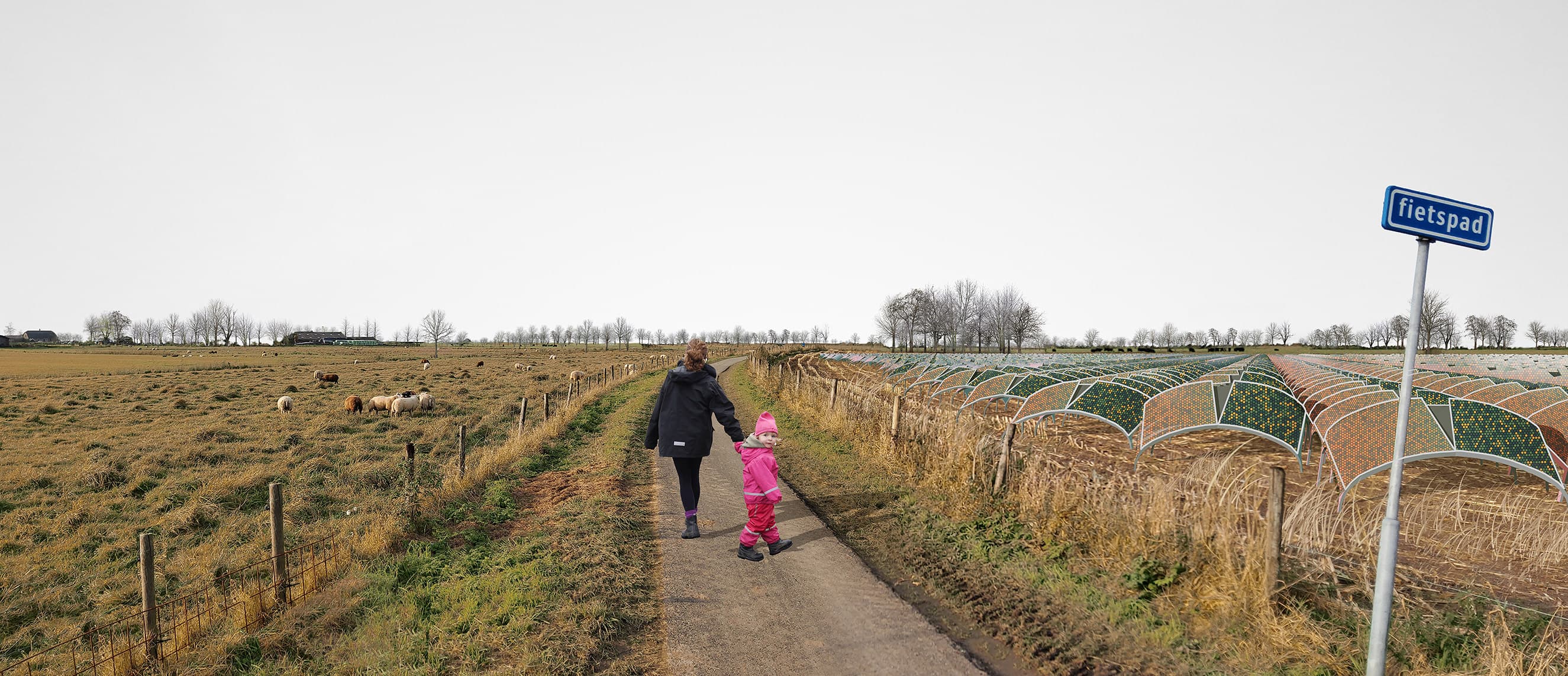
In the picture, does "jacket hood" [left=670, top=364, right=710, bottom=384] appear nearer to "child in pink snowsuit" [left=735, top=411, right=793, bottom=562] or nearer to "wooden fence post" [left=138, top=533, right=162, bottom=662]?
"child in pink snowsuit" [left=735, top=411, right=793, bottom=562]

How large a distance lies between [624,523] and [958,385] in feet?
60.6

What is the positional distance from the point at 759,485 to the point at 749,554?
80cm

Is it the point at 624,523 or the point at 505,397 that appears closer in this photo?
the point at 624,523

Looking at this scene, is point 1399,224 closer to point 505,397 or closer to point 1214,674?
point 1214,674

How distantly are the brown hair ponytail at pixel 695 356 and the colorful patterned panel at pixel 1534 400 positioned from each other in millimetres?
→ 18082

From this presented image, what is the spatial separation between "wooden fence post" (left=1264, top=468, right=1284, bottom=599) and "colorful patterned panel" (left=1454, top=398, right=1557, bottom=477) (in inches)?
325

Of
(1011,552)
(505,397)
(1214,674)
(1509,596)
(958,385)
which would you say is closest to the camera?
(1214,674)

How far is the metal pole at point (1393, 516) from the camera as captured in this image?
3682 millimetres

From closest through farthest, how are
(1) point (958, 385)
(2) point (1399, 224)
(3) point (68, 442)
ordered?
(2) point (1399, 224) → (3) point (68, 442) → (1) point (958, 385)

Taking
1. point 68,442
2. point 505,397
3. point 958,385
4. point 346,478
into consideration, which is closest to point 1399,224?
point 346,478

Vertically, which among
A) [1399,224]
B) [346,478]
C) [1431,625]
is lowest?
[346,478]

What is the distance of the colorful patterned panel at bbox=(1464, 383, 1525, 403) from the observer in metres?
17.0

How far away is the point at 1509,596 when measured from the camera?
6891 mm

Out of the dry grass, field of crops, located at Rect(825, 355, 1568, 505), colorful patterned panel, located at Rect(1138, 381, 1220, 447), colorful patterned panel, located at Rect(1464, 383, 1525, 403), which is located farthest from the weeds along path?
colorful patterned panel, located at Rect(1464, 383, 1525, 403)
